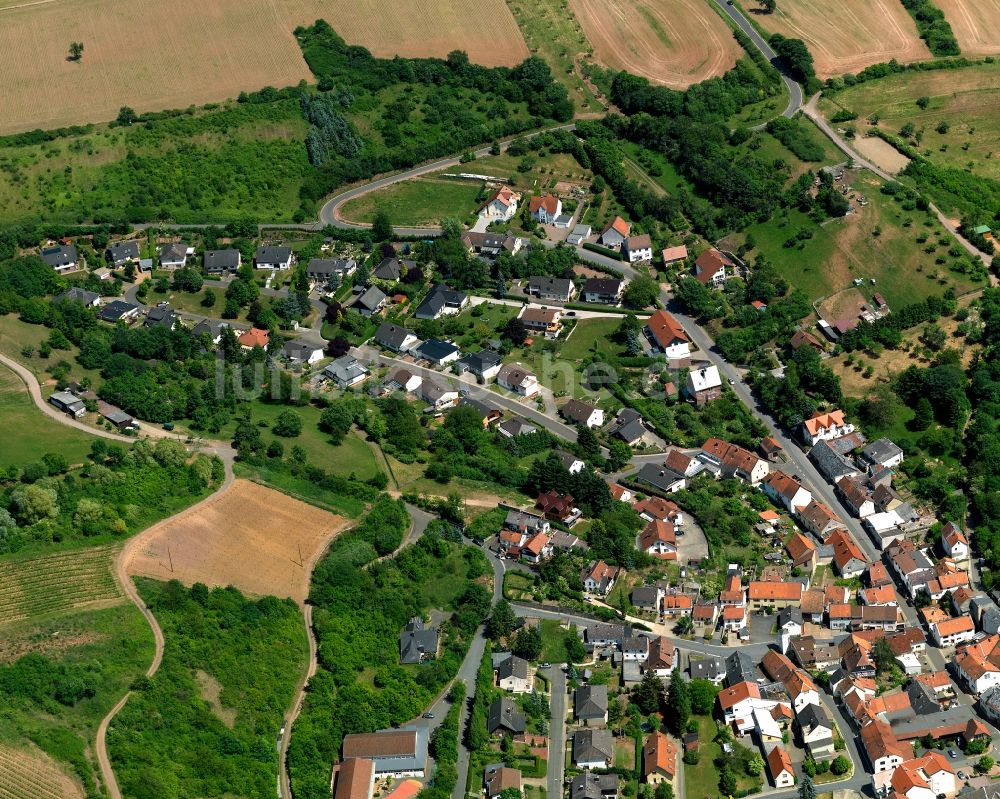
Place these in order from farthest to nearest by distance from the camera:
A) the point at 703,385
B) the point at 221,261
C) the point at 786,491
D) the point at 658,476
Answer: the point at 221,261
the point at 703,385
the point at 658,476
the point at 786,491

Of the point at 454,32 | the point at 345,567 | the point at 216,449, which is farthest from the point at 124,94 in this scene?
the point at 345,567

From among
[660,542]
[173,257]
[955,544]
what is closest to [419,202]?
[173,257]

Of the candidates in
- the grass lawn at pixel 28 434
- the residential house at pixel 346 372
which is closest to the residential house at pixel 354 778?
the grass lawn at pixel 28 434

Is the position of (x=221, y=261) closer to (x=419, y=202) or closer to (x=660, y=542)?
(x=419, y=202)

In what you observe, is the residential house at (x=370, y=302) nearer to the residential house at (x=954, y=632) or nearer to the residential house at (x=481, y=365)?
the residential house at (x=481, y=365)

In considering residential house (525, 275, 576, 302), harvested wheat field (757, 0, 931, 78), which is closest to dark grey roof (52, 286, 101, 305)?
residential house (525, 275, 576, 302)

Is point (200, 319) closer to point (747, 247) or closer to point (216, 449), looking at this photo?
point (216, 449)
